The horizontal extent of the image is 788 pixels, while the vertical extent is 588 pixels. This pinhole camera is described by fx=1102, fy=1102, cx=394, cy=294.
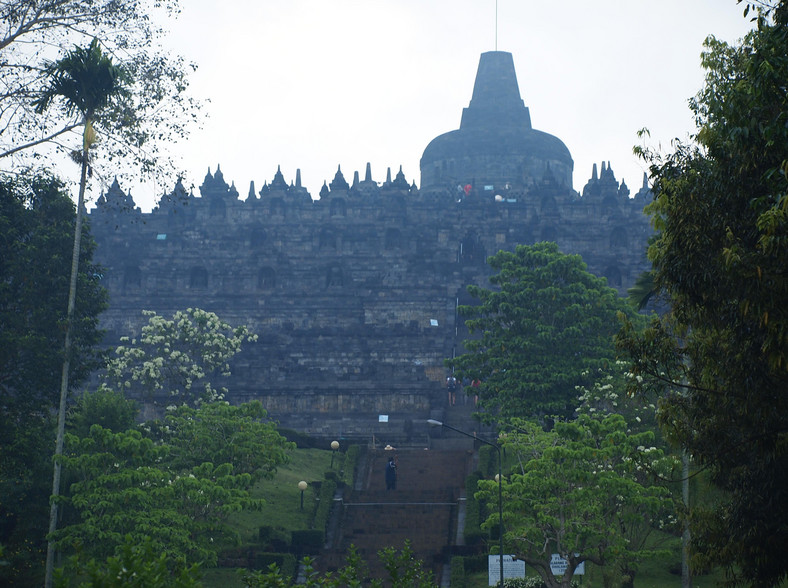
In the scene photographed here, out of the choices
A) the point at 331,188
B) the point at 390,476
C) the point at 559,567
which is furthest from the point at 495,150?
the point at 559,567

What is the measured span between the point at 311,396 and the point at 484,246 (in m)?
22.6

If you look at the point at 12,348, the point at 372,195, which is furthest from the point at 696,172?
the point at 372,195

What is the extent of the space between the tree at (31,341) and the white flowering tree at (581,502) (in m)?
12.6

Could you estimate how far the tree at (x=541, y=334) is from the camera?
139ft

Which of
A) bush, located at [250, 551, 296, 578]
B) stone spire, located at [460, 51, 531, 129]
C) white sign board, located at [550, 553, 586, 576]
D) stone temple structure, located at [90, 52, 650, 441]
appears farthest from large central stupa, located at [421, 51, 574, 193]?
white sign board, located at [550, 553, 586, 576]

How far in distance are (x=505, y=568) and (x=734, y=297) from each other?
1515 centimetres

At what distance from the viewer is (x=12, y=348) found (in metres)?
31.4

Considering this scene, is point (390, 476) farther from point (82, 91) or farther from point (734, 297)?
point (734, 297)

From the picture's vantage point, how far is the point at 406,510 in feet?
130

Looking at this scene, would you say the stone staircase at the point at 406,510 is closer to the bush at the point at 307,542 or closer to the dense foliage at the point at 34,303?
the bush at the point at 307,542

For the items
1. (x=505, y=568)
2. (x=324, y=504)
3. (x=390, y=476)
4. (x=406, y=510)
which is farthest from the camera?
(x=390, y=476)

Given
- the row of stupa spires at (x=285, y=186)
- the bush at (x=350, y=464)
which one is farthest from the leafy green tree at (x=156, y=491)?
the row of stupa spires at (x=285, y=186)

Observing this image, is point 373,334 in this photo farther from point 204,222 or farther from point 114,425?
point 114,425

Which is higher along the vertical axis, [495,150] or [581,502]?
[495,150]
